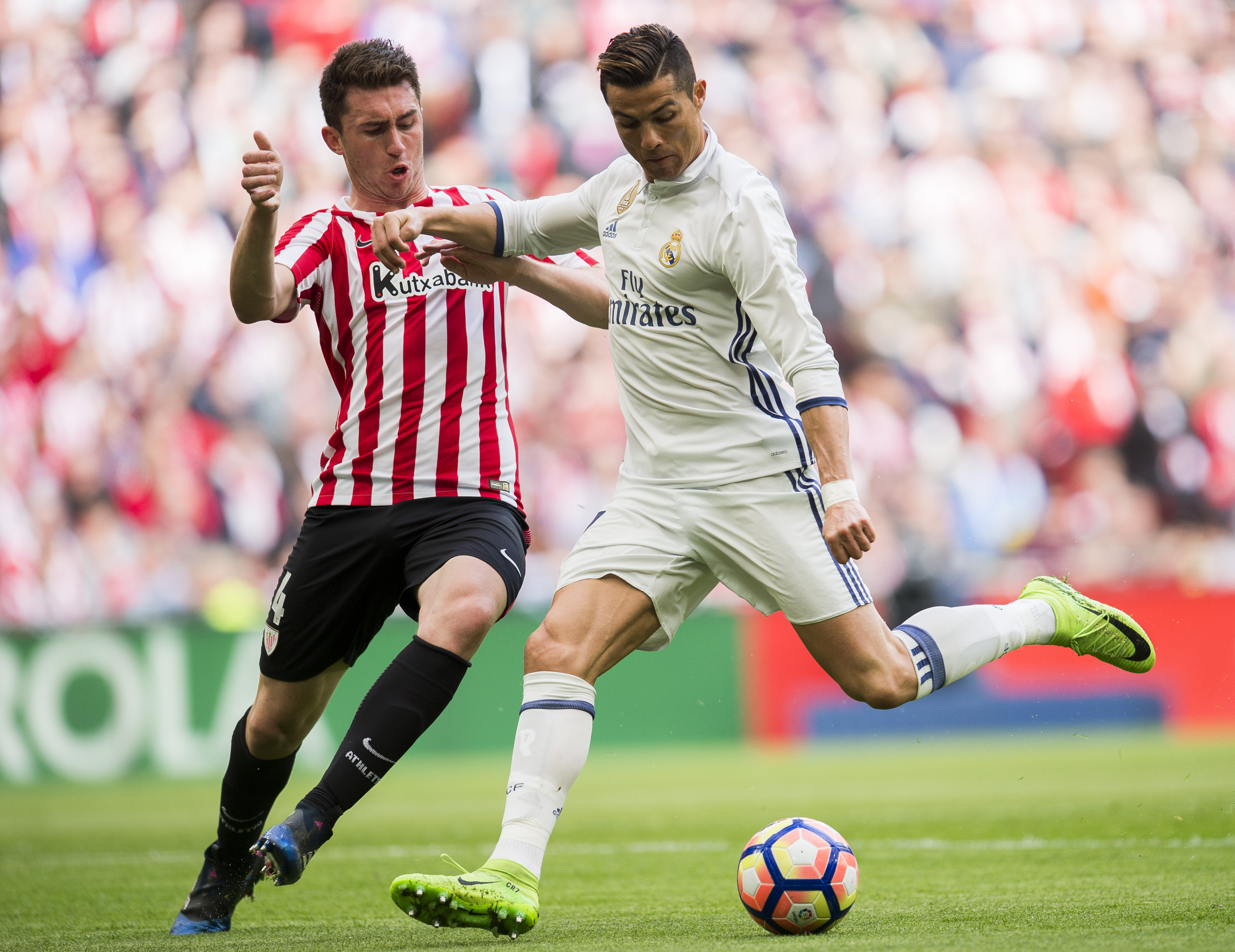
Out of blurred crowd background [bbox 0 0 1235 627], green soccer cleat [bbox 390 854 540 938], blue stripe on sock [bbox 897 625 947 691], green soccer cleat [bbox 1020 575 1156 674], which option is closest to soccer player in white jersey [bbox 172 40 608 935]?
green soccer cleat [bbox 390 854 540 938]

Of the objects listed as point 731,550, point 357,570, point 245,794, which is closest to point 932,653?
point 731,550

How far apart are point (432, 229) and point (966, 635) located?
6.00ft

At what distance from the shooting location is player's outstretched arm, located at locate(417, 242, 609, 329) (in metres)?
4.31

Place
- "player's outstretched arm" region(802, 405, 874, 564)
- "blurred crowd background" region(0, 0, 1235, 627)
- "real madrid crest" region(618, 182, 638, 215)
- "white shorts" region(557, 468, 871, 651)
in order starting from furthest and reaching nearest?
"blurred crowd background" region(0, 0, 1235, 627) < "real madrid crest" region(618, 182, 638, 215) < "white shorts" region(557, 468, 871, 651) < "player's outstretched arm" region(802, 405, 874, 564)

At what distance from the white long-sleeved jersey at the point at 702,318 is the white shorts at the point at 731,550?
6cm

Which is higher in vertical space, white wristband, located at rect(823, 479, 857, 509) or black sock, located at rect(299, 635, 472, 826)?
white wristband, located at rect(823, 479, 857, 509)

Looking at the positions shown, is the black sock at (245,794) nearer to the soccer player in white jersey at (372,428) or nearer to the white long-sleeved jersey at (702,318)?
the soccer player in white jersey at (372,428)

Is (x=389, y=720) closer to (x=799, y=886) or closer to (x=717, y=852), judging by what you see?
(x=799, y=886)

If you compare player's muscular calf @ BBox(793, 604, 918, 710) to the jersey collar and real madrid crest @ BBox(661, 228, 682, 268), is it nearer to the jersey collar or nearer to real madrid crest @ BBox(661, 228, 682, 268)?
real madrid crest @ BBox(661, 228, 682, 268)

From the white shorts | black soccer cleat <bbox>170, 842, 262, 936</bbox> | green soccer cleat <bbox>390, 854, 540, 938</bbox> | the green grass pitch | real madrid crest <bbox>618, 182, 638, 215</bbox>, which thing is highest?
real madrid crest <bbox>618, 182, 638, 215</bbox>

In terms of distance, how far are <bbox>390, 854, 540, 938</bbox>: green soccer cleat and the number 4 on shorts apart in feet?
3.61

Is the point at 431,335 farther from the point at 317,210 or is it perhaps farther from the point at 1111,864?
the point at 1111,864

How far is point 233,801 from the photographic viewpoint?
4.41 m

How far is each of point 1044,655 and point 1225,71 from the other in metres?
7.93
